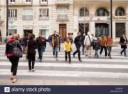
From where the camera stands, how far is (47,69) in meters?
18.8

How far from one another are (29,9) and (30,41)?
43715mm

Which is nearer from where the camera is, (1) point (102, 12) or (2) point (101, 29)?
(2) point (101, 29)

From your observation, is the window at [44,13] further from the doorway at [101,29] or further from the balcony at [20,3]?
the doorway at [101,29]

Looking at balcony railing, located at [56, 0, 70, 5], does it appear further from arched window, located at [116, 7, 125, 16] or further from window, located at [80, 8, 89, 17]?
arched window, located at [116, 7, 125, 16]

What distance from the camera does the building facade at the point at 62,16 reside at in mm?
59125

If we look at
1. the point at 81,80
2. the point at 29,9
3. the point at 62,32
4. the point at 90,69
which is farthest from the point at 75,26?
the point at 81,80

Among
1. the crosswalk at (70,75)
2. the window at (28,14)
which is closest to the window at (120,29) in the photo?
the window at (28,14)

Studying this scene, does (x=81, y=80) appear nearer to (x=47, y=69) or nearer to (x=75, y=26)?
(x=47, y=69)

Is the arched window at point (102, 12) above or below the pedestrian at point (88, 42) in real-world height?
above

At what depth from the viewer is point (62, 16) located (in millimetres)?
60438

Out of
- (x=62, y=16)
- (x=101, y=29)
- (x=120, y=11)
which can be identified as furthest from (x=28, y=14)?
(x=120, y=11)

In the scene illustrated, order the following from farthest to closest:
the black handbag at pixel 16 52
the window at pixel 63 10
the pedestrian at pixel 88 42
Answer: the window at pixel 63 10
the pedestrian at pixel 88 42
the black handbag at pixel 16 52

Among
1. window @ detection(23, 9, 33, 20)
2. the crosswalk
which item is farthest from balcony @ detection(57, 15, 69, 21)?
the crosswalk

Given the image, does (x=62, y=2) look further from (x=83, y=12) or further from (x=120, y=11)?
(x=120, y=11)
